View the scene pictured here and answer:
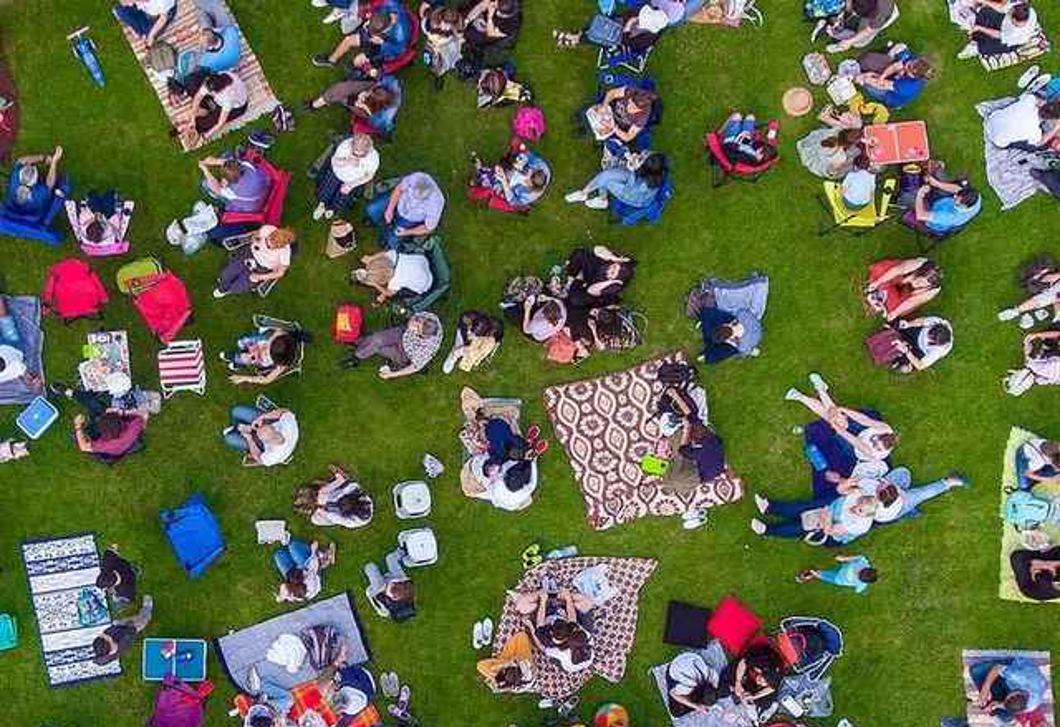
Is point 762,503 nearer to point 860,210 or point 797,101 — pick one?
point 860,210

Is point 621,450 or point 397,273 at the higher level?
point 397,273

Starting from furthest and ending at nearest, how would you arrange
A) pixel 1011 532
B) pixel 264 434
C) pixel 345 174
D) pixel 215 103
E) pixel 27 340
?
1. pixel 1011 532
2. pixel 27 340
3. pixel 264 434
4. pixel 215 103
5. pixel 345 174

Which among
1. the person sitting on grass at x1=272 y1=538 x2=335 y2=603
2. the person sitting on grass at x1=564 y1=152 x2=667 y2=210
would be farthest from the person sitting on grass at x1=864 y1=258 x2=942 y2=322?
the person sitting on grass at x1=272 y1=538 x2=335 y2=603

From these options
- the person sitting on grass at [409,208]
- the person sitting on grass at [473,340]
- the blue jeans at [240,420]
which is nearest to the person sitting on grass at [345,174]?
the person sitting on grass at [409,208]

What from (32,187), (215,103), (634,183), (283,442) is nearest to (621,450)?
(634,183)

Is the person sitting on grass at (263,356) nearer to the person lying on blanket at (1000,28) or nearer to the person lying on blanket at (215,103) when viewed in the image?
the person lying on blanket at (215,103)

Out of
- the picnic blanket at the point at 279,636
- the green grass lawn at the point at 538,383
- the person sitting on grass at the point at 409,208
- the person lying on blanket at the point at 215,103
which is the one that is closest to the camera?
the person sitting on grass at the point at 409,208
